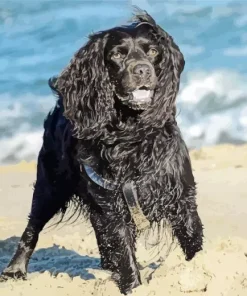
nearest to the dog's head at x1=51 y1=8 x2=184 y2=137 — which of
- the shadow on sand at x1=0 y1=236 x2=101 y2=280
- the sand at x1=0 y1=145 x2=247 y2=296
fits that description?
the sand at x1=0 y1=145 x2=247 y2=296

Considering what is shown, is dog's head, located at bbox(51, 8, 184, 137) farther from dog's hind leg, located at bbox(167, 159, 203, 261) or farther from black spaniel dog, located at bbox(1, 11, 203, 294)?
dog's hind leg, located at bbox(167, 159, 203, 261)

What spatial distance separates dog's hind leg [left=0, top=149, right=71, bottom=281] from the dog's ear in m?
0.71

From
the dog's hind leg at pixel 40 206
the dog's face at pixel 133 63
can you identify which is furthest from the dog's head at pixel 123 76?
the dog's hind leg at pixel 40 206

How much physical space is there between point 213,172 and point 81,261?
4162 mm

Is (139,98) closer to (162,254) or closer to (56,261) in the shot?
(162,254)

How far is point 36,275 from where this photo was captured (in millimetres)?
6305

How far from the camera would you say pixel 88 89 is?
18.0 ft

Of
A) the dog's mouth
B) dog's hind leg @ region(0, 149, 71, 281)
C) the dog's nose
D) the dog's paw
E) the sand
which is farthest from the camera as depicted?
the dog's paw

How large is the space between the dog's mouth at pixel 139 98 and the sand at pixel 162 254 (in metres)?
0.87

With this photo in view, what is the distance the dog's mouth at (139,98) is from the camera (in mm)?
5152

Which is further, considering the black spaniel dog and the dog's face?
the black spaniel dog

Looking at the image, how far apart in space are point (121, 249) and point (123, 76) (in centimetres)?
97

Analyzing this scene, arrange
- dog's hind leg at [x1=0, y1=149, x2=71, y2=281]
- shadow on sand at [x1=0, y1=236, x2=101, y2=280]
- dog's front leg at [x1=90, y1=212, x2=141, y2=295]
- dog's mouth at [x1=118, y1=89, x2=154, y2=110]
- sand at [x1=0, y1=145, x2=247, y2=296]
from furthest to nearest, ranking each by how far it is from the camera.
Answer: shadow on sand at [x1=0, y1=236, x2=101, y2=280], dog's hind leg at [x1=0, y1=149, x2=71, y2=281], dog's front leg at [x1=90, y1=212, x2=141, y2=295], dog's mouth at [x1=118, y1=89, x2=154, y2=110], sand at [x1=0, y1=145, x2=247, y2=296]

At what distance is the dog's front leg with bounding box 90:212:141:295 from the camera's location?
17.5ft
